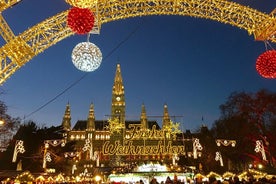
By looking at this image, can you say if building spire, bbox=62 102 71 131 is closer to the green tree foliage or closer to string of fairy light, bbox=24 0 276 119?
the green tree foliage

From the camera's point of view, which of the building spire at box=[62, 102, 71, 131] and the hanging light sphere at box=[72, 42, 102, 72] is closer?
the hanging light sphere at box=[72, 42, 102, 72]

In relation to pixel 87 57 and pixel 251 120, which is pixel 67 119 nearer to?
pixel 251 120

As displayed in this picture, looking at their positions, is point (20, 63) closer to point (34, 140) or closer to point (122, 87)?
point (34, 140)

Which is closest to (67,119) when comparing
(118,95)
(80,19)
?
(118,95)

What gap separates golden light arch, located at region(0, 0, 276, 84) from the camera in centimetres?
1011

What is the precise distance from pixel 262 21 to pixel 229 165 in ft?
108

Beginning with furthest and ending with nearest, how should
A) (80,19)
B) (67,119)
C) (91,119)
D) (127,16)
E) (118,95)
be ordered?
(67,119) → (91,119) → (118,95) → (127,16) → (80,19)

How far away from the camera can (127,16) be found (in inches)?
431

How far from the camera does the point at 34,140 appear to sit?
2803 centimetres

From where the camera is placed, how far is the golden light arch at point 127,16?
33.2 feet

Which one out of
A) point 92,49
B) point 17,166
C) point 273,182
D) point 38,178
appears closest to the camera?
point 92,49

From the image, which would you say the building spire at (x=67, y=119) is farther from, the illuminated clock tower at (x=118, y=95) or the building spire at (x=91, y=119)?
the illuminated clock tower at (x=118, y=95)

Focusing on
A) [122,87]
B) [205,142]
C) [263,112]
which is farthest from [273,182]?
[122,87]

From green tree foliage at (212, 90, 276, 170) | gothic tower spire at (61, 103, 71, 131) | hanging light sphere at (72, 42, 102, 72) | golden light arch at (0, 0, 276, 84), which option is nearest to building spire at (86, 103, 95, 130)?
gothic tower spire at (61, 103, 71, 131)
